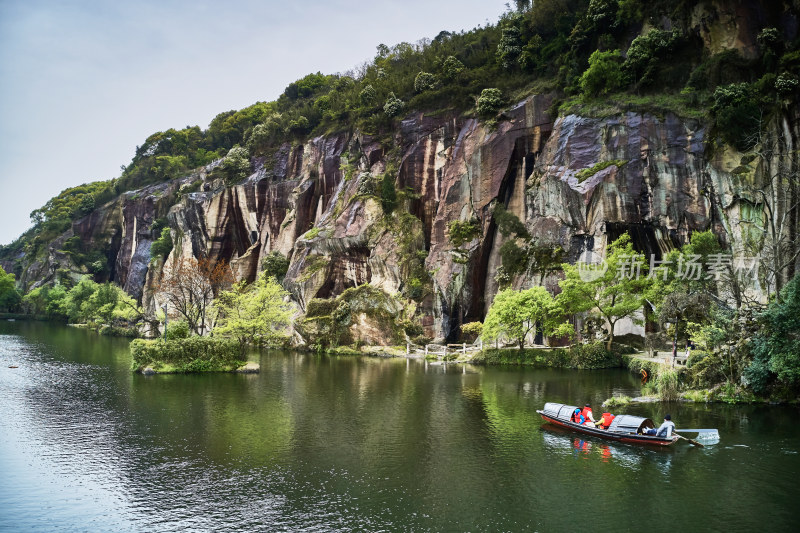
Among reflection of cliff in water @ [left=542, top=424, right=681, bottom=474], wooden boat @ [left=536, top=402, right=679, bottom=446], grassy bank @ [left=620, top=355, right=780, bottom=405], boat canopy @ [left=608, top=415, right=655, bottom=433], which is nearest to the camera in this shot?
reflection of cliff in water @ [left=542, top=424, right=681, bottom=474]

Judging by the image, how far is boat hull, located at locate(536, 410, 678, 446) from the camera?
2089cm

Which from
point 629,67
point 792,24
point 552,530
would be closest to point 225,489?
point 552,530

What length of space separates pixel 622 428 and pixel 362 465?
10.8 metres

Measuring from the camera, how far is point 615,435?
2195 centimetres

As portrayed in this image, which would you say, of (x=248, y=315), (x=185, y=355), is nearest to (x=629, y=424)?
(x=185, y=355)

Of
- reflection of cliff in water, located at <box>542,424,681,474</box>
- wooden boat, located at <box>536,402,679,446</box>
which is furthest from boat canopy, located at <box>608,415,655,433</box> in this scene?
reflection of cliff in water, located at <box>542,424,681,474</box>

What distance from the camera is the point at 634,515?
14766 mm

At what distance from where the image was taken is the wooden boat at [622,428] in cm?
2106

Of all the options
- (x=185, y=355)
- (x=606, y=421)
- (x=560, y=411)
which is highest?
(x=185, y=355)

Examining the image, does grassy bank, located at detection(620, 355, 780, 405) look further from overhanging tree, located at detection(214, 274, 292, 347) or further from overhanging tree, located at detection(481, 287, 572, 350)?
overhanging tree, located at detection(214, 274, 292, 347)

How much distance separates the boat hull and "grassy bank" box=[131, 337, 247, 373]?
24.0m

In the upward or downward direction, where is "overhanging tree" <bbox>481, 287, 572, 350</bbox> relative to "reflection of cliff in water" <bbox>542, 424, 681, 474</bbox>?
upward

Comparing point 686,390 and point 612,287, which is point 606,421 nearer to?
point 686,390

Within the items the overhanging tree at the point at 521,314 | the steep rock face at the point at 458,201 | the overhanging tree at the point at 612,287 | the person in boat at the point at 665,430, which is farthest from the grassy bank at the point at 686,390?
the steep rock face at the point at 458,201
